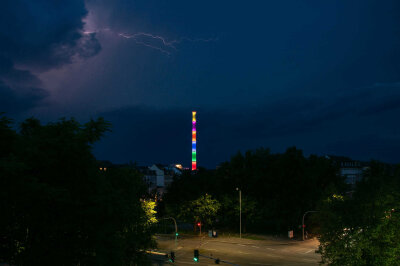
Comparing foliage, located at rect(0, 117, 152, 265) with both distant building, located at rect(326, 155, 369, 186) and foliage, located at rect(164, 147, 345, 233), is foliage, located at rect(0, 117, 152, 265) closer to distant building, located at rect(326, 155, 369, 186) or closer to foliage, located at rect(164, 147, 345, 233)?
foliage, located at rect(164, 147, 345, 233)

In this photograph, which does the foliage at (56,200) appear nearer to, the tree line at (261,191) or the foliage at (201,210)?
the tree line at (261,191)

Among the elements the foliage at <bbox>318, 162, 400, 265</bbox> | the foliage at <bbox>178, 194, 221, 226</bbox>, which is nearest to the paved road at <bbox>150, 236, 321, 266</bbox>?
the foliage at <bbox>178, 194, 221, 226</bbox>

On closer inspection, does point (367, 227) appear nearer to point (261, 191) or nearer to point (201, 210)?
point (201, 210)

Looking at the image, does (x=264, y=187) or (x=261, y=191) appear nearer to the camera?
(x=264, y=187)

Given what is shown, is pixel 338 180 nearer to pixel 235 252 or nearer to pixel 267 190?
pixel 267 190

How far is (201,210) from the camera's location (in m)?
65.9

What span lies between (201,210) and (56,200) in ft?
181

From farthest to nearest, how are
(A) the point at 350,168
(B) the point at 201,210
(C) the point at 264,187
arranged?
(A) the point at 350,168 < (C) the point at 264,187 < (B) the point at 201,210

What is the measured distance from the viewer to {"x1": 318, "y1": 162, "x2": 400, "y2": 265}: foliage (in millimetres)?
24219

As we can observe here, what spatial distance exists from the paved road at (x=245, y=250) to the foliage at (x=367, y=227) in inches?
741

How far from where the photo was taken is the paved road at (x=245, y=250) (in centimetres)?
4507

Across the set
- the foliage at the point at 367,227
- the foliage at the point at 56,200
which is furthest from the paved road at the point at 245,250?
the foliage at the point at 56,200

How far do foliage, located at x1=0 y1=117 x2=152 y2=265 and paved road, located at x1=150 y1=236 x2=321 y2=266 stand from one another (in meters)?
31.6

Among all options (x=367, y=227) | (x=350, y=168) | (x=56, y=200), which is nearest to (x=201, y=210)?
(x=367, y=227)
